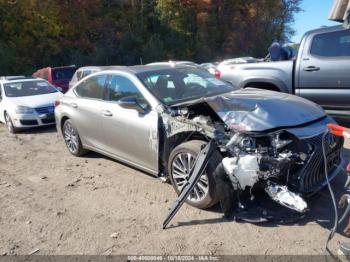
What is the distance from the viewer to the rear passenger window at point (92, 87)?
548cm

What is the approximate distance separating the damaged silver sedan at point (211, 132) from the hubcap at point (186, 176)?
1 centimetres

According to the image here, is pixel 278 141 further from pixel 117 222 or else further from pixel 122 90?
pixel 122 90

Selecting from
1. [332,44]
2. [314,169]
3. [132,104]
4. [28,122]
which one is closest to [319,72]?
[332,44]

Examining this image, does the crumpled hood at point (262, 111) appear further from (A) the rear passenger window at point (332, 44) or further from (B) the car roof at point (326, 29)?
(B) the car roof at point (326, 29)

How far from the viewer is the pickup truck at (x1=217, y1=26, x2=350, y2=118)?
6188 millimetres

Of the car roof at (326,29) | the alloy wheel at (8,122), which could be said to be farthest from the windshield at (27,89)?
the car roof at (326,29)

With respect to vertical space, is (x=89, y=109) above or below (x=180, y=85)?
below

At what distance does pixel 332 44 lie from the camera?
20.8 ft

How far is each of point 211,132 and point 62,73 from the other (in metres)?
13.5

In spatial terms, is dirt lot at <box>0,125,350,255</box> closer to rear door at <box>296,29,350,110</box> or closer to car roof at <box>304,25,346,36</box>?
rear door at <box>296,29,350,110</box>

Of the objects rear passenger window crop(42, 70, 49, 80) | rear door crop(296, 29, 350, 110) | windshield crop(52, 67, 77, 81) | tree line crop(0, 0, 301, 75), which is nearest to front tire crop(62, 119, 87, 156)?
rear door crop(296, 29, 350, 110)

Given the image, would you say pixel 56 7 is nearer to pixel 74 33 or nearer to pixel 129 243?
pixel 74 33

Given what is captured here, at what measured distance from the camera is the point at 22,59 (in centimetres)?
2705

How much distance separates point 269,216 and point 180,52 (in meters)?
34.7
